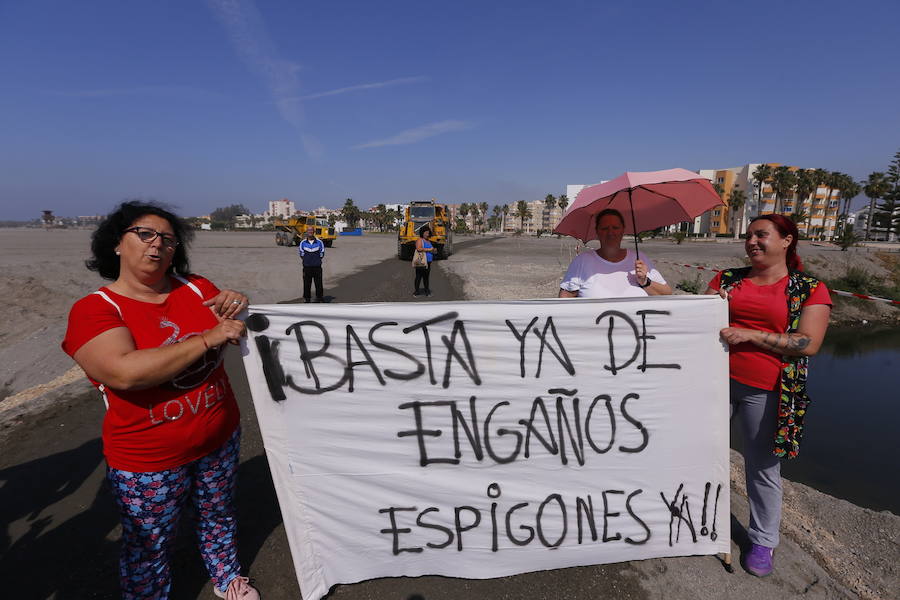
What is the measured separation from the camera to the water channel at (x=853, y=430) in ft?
17.8

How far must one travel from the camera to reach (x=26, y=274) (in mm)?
11219

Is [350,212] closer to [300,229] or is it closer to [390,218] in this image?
[390,218]

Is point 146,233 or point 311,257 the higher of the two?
point 146,233

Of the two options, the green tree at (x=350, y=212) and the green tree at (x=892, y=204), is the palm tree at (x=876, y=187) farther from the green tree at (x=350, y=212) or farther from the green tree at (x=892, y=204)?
the green tree at (x=350, y=212)

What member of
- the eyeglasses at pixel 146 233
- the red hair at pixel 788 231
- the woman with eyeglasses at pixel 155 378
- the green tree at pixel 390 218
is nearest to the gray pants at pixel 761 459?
the red hair at pixel 788 231

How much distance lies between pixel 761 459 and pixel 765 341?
2.21 ft

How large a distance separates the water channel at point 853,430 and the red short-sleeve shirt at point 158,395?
6.76 meters

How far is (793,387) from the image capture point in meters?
2.17

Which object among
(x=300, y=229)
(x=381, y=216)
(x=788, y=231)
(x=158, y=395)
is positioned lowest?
(x=158, y=395)

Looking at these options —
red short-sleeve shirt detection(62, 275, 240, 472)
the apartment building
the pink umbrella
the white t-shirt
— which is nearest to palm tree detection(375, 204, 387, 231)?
the apartment building

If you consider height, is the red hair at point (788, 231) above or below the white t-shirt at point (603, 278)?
above

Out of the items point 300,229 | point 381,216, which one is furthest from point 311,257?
point 381,216

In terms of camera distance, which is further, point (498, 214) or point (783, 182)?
point (498, 214)

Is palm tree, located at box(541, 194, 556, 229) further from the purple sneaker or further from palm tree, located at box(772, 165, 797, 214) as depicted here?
the purple sneaker
